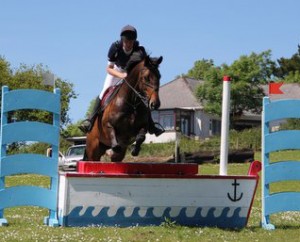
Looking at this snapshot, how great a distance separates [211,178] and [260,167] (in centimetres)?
105

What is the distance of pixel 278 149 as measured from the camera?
884 centimetres

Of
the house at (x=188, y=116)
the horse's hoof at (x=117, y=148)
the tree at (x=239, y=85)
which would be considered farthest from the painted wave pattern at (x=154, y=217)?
the house at (x=188, y=116)

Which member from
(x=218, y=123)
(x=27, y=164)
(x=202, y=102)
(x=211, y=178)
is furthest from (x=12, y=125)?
(x=218, y=123)

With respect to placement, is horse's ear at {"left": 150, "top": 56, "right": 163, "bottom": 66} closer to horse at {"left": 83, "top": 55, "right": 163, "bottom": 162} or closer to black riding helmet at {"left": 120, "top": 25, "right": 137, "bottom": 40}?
horse at {"left": 83, "top": 55, "right": 163, "bottom": 162}

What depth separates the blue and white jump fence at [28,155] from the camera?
825cm

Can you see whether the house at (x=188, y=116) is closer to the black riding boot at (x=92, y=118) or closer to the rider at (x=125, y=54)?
the black riding boot at (x=92, y=118)

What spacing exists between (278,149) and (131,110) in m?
2.25

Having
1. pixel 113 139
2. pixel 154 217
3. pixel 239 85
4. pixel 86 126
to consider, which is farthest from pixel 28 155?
pixel 239 85

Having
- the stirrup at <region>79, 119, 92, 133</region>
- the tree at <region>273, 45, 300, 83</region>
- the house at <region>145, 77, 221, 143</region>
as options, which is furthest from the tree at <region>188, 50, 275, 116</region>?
the stirrup at <region>79, 119, 92, 133</region>

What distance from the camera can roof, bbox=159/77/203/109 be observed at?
59.0 metres

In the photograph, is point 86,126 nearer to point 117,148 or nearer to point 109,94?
point 109,94

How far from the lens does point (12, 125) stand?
827cm

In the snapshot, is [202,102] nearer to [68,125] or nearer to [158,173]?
[68,125]

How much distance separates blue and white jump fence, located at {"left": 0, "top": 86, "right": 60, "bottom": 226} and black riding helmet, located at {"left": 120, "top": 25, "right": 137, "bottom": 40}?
51.0 inches
